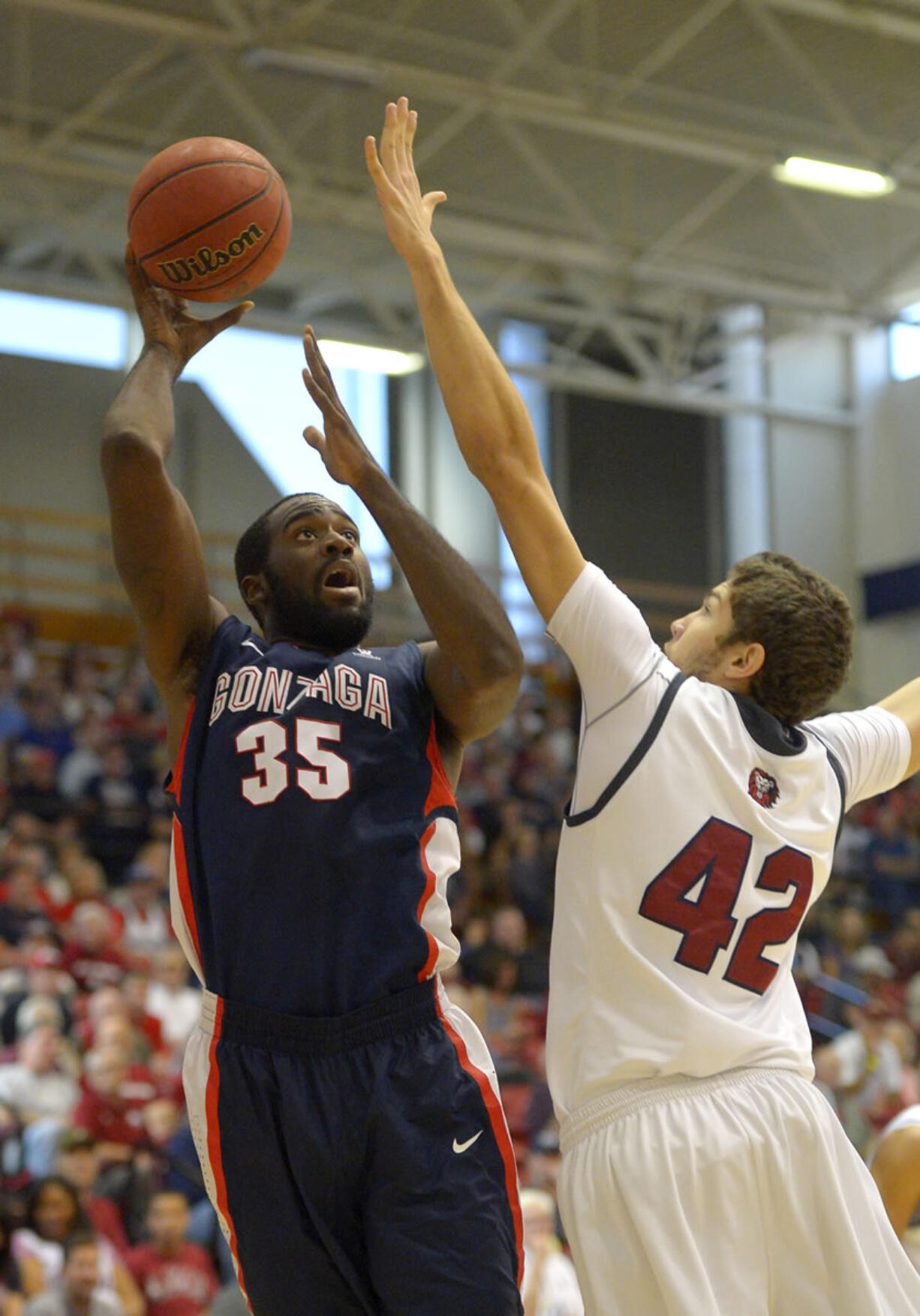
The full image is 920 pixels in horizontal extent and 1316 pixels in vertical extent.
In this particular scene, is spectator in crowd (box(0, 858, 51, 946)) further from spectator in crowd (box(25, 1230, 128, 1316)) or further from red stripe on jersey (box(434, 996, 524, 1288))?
red stripe on jersey (box(434, 996, 524, 1288))

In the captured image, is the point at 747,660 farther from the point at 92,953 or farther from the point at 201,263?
the point at 92,953

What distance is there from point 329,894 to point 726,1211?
33.8 inches

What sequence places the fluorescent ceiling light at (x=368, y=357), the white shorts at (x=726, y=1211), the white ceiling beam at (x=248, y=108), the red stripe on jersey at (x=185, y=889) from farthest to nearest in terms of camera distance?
the fluorescent ceiling light at (x=368, y=357), the white ceiling beam at (x=248, y=108), the red stripe on jersey at (x=185, y=889), the white shorts at (x=726, y=1211)

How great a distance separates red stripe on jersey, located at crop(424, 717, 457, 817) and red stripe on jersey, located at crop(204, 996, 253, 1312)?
0.53m

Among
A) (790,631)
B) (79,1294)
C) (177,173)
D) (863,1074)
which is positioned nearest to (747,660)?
(790,631)

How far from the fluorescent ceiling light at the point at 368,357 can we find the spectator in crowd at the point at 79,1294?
1169 cm

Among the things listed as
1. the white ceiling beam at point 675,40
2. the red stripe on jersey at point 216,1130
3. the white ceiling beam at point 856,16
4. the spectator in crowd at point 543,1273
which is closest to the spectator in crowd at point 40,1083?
the spectator in crowd at point 543,1273

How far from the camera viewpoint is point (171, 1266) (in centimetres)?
788

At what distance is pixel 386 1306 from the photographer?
296 centimetres

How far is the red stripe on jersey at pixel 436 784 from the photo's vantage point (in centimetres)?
324

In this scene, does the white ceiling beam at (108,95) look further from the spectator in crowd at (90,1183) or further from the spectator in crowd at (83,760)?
the spectator in crowd at (90,1183)

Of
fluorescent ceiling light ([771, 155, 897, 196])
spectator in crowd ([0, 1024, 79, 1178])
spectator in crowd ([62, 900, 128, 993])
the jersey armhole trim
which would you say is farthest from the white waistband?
fluorescent ceiling light ([771, 155, 897, 196])

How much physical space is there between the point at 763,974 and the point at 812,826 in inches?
11.7

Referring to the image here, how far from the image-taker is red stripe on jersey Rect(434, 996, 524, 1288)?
311 cm
